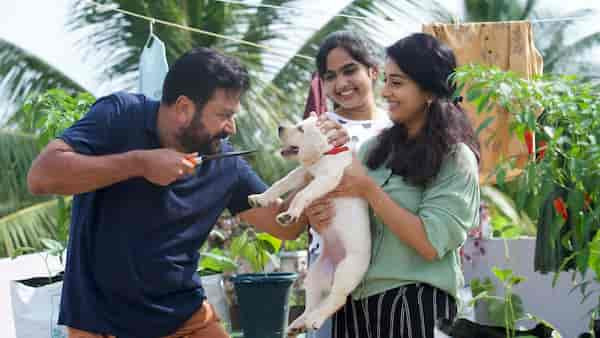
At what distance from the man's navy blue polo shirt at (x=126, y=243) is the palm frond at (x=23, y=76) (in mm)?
10980

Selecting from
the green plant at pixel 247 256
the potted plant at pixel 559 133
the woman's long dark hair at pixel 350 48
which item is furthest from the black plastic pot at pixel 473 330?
the green plant at pixel 247 256

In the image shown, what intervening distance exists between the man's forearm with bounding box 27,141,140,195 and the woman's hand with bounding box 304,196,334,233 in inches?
24.6

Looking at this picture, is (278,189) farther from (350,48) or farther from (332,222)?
(350,48)

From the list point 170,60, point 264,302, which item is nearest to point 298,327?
point 264,302

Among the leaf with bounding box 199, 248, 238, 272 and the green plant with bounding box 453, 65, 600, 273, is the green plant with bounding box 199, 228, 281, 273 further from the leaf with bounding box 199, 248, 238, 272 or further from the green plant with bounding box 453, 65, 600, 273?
the green plant with bounding box 453, 65, 600, 273

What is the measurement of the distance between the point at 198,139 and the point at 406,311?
2.67ft

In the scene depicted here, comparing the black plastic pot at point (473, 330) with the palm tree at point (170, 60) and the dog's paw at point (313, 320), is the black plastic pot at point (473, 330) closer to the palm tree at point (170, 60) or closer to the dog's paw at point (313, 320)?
the dog's paw at point (313, 320)

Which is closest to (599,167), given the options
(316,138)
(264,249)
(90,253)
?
(316,138)

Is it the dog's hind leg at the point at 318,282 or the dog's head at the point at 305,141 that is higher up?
the dog's head at the point at 305,141

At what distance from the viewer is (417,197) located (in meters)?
2.68

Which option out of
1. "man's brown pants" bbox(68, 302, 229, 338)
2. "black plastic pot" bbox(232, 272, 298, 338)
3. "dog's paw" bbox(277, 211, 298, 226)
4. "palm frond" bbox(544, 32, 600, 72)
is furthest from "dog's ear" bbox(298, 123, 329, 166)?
"palm frond" bbox(544, 32, 600, 72)

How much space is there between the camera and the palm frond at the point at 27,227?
1241cm

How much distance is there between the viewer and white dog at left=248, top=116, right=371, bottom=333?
2664 mm

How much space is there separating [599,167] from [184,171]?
1.11m
